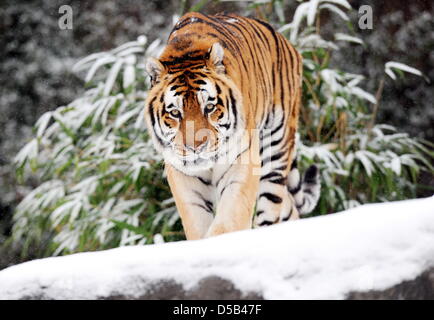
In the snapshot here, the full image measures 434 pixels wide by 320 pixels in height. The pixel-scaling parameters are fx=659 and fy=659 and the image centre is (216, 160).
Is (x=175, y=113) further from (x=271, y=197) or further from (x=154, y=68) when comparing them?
(x=271, y=197)

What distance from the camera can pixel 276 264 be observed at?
146 cm

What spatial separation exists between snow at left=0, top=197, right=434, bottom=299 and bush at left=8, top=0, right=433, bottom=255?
6.56 feet

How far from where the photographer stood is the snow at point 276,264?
1.44 m

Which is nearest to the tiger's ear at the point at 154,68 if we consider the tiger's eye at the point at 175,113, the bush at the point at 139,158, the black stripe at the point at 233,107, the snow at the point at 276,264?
the tiger's eye at the point at 175,113

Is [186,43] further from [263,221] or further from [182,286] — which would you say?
[182,286]

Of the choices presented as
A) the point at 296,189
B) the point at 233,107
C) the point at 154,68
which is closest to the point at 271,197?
the point at 296,189

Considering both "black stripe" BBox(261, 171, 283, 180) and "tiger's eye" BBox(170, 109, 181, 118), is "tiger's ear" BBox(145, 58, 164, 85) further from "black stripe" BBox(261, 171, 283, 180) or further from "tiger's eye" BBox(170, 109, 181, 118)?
"black stripe" BBox(261, 171, 283, 180)

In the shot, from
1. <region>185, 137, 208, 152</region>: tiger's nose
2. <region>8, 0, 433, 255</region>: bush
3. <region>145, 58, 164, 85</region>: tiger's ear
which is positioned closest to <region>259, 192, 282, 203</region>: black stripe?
<region>185, 137, 208, 152</region>: tiger's nose

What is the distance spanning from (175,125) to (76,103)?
1.99 metres

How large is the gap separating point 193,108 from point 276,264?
1009 millimetres

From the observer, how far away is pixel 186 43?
2.52 meters

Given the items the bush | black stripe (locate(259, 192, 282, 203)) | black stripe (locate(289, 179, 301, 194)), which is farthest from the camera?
the bush

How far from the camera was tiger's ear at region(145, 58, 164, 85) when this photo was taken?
240 centimetres
